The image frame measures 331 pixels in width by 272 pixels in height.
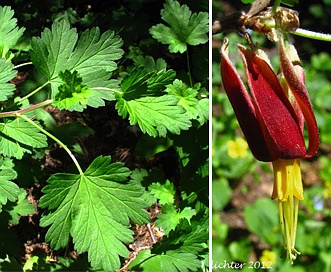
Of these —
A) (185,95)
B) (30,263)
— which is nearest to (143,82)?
(185,95)

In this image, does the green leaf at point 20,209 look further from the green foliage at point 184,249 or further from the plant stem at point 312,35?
the plant stem at point 312,35

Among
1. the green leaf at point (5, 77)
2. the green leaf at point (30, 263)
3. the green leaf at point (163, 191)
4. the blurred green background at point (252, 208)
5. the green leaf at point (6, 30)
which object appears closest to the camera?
the green leaf at point (5, 77)

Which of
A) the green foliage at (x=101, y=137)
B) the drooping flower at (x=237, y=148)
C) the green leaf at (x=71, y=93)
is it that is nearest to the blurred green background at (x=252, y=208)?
the drooping flower at (x=237, y=148)

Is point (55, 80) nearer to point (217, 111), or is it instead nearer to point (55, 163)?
point (55, 163)

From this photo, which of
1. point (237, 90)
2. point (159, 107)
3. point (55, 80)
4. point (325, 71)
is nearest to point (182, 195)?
point (159, 107)

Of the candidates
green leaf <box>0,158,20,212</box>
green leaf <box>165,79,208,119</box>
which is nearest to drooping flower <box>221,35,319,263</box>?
green leaf <box>165,79,208,119</box>

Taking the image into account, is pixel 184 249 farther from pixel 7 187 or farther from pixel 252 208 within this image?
pixel 252 208

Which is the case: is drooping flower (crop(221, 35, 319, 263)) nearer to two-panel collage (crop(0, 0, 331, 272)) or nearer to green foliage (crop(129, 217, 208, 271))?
two-panel collage (crop(0, 0, 331, 272))
